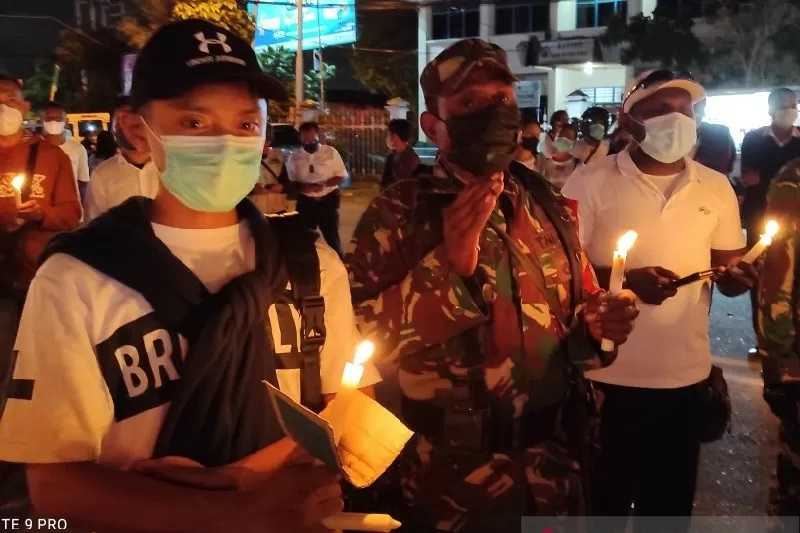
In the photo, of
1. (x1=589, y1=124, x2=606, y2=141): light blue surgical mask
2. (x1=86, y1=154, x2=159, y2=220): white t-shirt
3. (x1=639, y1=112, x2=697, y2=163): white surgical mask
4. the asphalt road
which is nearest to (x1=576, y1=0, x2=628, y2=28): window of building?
(x1=589, y1=124, x2=606, y2=141): light blue surgical mask

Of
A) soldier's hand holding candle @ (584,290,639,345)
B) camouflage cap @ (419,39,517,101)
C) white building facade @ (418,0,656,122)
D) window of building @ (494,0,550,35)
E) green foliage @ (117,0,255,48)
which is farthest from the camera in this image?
window of building @ (494,0,550,35)

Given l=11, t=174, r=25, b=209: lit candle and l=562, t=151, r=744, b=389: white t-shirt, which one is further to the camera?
l=11, t=174, r=25, b=209: lit candle

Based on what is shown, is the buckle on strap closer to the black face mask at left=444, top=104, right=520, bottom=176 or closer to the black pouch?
the black face mask at left=444, top=104, right=520, bottom=176

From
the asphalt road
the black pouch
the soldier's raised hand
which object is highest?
the soldier's raised hand

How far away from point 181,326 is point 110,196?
13.8ft

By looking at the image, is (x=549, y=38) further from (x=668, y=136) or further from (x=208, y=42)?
(x=208, y=42)

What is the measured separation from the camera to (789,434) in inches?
121

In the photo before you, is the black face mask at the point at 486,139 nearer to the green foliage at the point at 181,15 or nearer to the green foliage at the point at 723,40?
the green foliage at the point at 181,15

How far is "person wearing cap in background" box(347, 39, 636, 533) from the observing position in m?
2.22

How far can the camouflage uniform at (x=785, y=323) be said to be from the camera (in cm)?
295

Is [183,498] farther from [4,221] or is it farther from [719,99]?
[719,99]

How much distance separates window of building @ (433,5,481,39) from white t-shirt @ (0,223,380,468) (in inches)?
1457

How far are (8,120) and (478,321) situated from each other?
4.09 meters

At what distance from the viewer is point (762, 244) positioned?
102 inches
